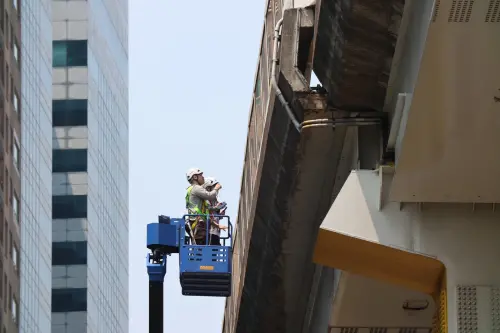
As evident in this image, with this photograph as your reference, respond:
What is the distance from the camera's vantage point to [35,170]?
4464 inches

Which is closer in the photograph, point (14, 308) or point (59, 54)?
point (14, 308)

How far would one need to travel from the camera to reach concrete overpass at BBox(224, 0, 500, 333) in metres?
13.7

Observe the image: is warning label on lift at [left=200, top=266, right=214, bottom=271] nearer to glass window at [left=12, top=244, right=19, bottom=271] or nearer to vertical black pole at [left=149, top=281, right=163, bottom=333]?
vertical black pole at [left=149, top=281, right=163, bottom=333]

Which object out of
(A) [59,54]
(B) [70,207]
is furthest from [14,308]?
(A) [59,54]

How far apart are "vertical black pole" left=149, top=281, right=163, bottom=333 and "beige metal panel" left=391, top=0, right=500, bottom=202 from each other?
7820 millimetres

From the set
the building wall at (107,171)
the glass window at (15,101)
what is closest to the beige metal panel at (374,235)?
the glass window at (15,101)

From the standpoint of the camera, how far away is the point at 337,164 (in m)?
20.2

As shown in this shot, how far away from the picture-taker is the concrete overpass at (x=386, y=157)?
44.9 feet

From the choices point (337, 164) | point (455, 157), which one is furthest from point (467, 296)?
point (337, 164)

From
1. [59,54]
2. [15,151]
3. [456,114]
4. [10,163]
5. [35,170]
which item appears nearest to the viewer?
[456,114]

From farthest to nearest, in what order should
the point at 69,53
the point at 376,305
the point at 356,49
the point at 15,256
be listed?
the point at 69,53, the point at 15,256, the point at 376,305, the point at 356,49

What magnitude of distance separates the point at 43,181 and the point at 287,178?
97.7m

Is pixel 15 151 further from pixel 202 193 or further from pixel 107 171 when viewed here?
pixel 202 193

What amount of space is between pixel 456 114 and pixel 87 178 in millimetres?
123883
